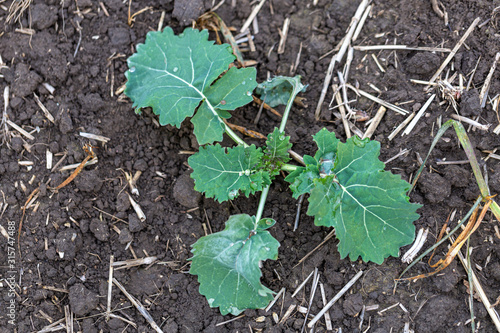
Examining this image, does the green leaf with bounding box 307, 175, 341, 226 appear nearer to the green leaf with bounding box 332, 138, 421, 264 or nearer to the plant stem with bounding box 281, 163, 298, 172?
the green leaf with bounding box 332, 138, 421, 264

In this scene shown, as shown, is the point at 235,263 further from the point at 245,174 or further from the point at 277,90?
the point at 277,90

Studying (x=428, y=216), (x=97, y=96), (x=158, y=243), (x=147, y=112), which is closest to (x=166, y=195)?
(x=158, y=243)

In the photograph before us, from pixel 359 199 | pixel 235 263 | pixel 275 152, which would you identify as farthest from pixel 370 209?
pixel 235 263

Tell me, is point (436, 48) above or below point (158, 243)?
above

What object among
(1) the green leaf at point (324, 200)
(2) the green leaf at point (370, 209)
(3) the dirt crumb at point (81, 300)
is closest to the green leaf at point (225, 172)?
(1) the green leaf at point (324, 200)

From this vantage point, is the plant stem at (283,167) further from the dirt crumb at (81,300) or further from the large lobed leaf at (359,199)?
the dirt crumb at (81,300)

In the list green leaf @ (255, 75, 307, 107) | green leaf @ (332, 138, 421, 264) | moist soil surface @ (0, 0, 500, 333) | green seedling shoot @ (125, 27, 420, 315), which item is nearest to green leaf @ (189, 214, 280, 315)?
green seedling shoot @ (125, 27, 420, 315)

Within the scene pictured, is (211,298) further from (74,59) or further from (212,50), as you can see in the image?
(74,59)
